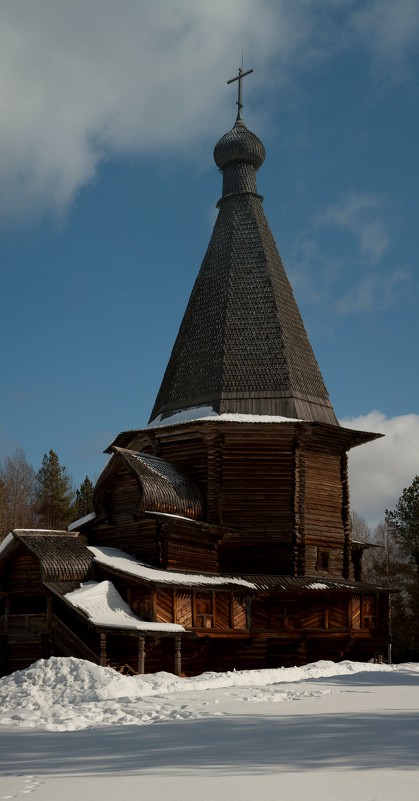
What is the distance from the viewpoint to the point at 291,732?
8.89m

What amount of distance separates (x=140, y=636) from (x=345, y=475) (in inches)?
381

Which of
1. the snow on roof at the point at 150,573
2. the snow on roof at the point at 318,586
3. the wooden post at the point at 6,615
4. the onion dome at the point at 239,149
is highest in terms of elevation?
the onion dome at the point at 239,149

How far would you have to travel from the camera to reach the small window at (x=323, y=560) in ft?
80.1

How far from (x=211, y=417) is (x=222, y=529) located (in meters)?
3.41

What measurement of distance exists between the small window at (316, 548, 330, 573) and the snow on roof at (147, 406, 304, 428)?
160 inches

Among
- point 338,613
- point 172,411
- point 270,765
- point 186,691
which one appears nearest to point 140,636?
point 186,691

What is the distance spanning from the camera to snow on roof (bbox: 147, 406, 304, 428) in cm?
2372

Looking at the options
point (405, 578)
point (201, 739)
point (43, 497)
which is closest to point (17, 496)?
point (43, 497)

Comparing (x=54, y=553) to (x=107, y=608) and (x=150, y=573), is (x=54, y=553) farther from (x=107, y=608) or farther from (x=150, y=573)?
(x=150, y=573)

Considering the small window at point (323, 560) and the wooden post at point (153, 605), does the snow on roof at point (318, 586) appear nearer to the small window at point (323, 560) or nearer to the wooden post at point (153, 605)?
the small window at point (323, 560)

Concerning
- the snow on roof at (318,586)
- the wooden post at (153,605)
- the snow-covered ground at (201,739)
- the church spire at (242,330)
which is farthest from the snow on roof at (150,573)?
the church spire at (242,330)

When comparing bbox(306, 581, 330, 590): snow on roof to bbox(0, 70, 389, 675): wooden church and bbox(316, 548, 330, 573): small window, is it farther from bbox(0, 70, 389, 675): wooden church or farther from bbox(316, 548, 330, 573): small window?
bbox(316, 548, 330, 573): small window

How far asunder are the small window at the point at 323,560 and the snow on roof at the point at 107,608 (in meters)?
6.33

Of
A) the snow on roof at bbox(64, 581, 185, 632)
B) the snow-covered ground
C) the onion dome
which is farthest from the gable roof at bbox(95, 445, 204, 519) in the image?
the onion dome
